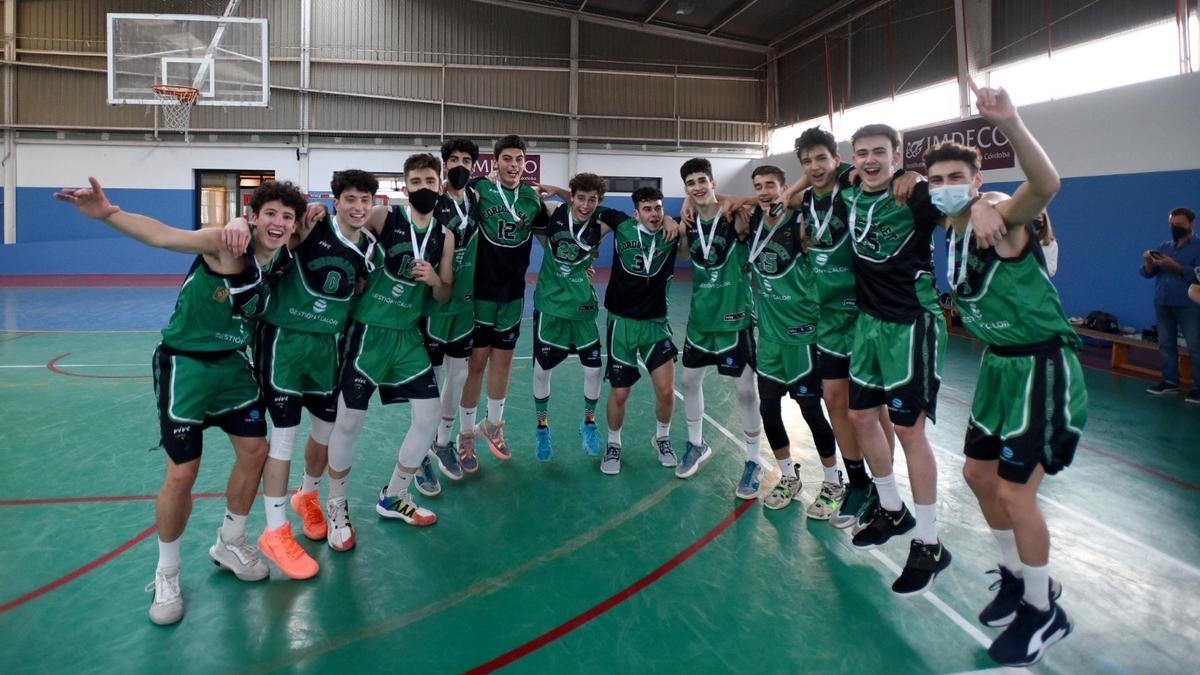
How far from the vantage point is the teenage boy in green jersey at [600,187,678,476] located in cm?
506

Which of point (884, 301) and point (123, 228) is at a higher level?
point (123, 228)

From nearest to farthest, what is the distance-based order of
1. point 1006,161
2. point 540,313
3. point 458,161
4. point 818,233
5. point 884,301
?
point 884,301, point 818,233, point 458,161, point 540,313, point 1006,161

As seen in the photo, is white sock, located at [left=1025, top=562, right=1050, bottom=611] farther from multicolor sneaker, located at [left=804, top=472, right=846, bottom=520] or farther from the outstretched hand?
the outstretched hand

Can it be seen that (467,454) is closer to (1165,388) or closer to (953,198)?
(953,198)

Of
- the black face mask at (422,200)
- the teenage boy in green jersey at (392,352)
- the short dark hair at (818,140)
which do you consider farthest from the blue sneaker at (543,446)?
the short dark hair at (818,140)

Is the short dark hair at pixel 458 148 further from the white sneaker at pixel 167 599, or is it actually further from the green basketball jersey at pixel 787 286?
the white sneaker at pixel 167 599

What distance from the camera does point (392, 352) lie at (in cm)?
401

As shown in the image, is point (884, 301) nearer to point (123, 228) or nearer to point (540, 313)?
point (540, 313)

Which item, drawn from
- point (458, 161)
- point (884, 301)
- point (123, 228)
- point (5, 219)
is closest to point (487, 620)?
point (123, 228)

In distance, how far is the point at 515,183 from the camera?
5133 millimetres

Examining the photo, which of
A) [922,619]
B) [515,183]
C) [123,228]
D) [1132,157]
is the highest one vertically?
[1132,157]

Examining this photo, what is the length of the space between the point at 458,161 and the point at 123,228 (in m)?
2.23

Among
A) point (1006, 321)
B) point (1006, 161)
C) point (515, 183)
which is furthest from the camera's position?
point (1006, 161)

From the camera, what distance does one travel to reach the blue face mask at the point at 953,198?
2.99m
